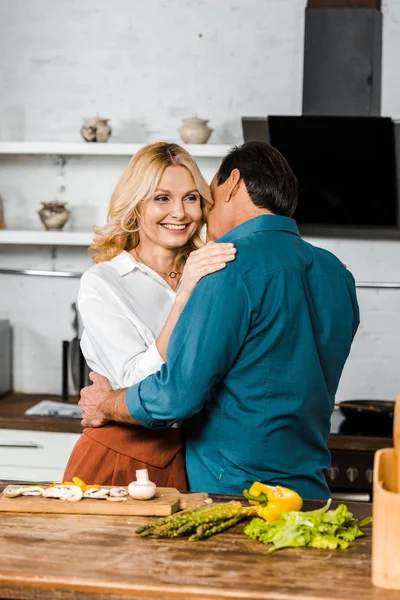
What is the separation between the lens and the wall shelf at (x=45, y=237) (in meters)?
4.60

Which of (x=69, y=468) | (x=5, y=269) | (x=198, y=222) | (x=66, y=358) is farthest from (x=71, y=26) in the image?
(x=69, y=468)

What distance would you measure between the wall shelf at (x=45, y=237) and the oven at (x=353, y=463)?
171cm

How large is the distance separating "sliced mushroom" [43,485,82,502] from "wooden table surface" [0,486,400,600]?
112 mm

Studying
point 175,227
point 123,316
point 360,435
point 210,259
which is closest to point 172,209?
point 175,227

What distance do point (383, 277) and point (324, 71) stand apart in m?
1.20

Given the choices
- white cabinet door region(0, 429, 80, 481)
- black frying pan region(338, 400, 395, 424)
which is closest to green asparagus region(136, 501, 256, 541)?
black frying pan region(338, 400, 395, 424)

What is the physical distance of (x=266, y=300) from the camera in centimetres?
208

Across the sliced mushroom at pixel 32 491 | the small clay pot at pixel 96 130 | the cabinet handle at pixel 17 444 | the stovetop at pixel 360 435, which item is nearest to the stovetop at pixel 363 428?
the stovetop at pixel 360 435

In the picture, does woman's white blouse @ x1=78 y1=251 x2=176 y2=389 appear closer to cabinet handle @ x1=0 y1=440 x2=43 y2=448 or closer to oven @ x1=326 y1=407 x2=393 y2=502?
oven @ x1=326 y1=407 x2=393 y2=502

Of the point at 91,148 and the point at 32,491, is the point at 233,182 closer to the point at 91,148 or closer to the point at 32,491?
the point at 32,491

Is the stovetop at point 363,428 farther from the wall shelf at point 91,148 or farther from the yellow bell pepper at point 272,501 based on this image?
the yellow bell pepper at point 272,501

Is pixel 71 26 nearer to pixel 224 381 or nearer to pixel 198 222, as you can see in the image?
pixel 198 222

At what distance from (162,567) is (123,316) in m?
1.09

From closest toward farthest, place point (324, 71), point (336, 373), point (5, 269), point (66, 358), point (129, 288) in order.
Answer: point (336, 373)
point (129, 288)
point (324, 71)
point (66, 358)
point (5, 269)
